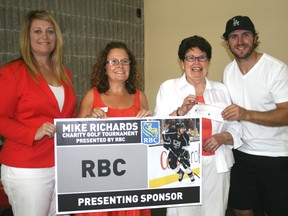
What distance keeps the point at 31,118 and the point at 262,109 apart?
5.59ft

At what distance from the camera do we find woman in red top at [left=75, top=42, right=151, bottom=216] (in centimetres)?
213

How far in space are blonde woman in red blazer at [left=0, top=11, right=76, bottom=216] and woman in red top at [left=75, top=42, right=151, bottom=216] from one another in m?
0.19

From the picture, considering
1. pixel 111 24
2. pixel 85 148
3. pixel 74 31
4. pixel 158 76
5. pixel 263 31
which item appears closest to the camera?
pixel 85 148

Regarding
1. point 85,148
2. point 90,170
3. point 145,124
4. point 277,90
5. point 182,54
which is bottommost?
point 90,170

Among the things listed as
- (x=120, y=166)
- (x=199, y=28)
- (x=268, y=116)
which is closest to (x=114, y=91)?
(x=120, y=166)

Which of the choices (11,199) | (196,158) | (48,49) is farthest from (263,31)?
(11,199)

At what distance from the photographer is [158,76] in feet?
16.3

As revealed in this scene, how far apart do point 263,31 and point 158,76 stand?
A: 1.80 meters

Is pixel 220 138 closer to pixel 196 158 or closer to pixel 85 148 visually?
pixel 196 158

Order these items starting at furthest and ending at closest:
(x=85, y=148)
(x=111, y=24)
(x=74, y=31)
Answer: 1. (x=111, y=24)
2. (x=74, y=31)
3. (x=85, y=148)

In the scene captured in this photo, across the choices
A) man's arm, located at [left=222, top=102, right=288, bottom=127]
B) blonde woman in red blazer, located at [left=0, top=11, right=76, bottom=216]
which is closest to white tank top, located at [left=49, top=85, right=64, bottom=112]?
blonde woman in red blazer, located at [left=0, top=11, right=76, bottom=216]

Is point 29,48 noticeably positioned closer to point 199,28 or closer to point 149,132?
point 149,132

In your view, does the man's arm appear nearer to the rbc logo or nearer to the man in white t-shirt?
the man in white t-shirt

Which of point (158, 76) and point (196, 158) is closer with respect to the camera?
point (196, 158)
